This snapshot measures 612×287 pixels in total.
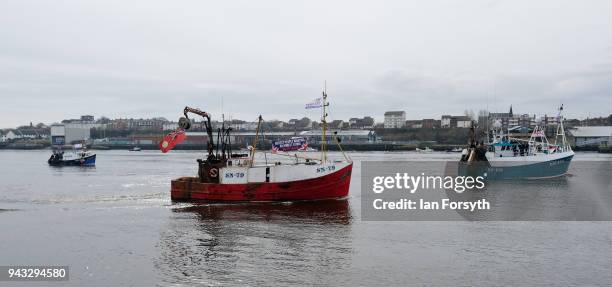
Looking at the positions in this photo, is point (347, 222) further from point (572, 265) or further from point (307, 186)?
point (572, 265)

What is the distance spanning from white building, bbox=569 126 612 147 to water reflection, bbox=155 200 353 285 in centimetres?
15953

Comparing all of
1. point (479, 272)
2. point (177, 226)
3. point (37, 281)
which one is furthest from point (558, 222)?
point (37, 281)

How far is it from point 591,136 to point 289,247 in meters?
175

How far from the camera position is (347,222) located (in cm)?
3086

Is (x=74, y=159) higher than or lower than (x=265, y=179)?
lower

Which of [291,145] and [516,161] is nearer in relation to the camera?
[291,145]

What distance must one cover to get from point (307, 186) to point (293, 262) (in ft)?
49.1

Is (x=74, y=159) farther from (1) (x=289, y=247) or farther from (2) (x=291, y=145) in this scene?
(1) (x=289, y=247)

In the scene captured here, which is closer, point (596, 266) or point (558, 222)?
point (596, 266)

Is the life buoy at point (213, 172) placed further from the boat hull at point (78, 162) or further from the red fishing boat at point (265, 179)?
the boat hull at point (78, 162)

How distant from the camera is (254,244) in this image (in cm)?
2480

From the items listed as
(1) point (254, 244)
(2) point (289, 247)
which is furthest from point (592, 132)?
(1) point (254, 244)

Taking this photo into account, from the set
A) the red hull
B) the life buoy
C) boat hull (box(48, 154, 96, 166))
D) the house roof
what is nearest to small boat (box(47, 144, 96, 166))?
boat hull (box(48, 154, 96, 166))

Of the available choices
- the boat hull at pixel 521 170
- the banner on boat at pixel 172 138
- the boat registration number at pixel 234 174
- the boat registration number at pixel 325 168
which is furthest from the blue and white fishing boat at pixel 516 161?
the banner on boat at pixel 172 138
